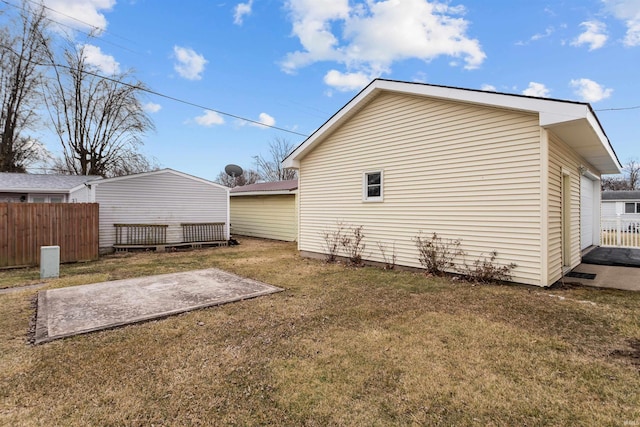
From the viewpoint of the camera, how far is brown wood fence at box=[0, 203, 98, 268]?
8266mm

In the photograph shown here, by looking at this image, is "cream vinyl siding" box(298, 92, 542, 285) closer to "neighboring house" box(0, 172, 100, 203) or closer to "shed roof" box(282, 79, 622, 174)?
"shed roof" box(282, 79, 622, 174)

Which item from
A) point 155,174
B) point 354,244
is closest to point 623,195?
point 354,244

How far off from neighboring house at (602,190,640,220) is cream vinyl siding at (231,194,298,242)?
86.1 feet

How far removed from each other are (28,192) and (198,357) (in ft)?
55.6

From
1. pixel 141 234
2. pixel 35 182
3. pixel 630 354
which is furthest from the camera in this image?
pixel 35 182

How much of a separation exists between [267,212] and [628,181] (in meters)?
53.6

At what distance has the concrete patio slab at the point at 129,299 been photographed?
413 cm

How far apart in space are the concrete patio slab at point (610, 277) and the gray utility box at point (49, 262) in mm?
11471

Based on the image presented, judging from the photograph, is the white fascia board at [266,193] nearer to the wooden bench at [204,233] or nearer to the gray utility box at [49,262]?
the wooden bench at [204,233]

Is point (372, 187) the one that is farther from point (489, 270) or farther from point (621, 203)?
point (621, 203)

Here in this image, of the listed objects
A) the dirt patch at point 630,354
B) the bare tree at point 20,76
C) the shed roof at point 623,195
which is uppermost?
the bare tree at point 20,76

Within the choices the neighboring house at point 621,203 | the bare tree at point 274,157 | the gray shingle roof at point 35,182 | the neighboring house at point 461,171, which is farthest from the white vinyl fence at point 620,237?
the bare tree at point 274,157

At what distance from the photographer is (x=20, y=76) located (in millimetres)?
19812

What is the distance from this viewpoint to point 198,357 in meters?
3.23
